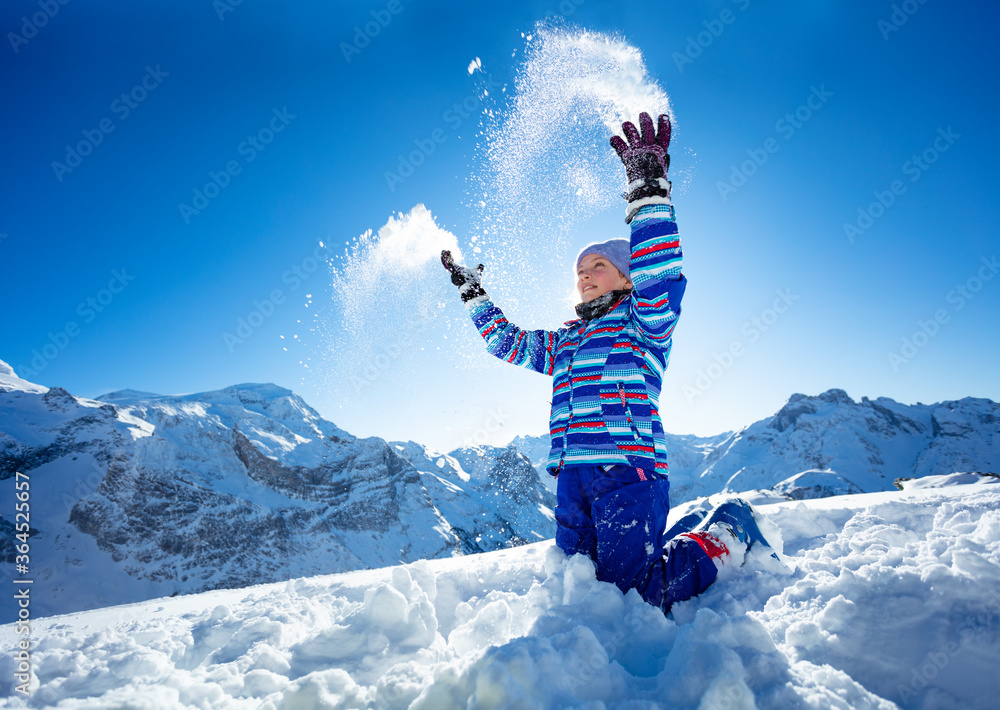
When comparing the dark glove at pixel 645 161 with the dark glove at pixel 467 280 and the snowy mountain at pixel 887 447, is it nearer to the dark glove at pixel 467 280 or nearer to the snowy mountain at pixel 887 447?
the dark glove at pixel 467 280

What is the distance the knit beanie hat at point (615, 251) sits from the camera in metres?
3.55

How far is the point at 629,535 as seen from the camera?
99.4 inches

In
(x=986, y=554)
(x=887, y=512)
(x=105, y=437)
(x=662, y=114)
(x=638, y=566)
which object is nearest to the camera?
(x=986, y=554)

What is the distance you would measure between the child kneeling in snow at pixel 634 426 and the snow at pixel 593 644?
181mm

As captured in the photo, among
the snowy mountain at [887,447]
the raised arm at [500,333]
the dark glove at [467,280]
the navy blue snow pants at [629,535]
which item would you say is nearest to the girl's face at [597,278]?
the raised arm at [500,333]

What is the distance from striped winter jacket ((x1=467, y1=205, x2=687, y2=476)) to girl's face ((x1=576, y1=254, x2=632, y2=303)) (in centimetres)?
21

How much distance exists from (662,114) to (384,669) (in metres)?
3.64

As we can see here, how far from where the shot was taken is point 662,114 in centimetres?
316

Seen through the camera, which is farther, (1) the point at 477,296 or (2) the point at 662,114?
(1) the point at 477,296

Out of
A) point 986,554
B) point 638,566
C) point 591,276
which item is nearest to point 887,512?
point 986,554

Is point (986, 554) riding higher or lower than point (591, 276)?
lower

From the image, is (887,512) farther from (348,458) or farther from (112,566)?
(348,458)

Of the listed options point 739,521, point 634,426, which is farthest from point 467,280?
point 739,521

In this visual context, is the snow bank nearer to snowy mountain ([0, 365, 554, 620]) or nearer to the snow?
the snow
